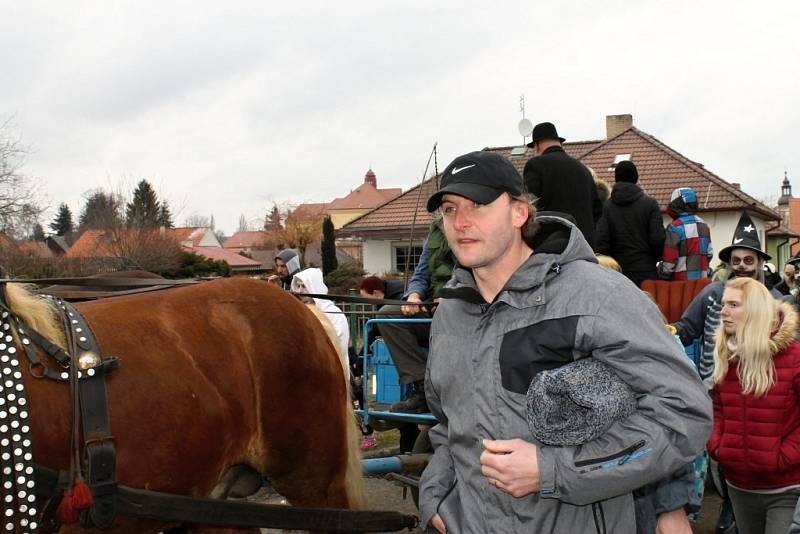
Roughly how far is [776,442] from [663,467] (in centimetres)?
209

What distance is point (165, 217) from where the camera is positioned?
28531mm

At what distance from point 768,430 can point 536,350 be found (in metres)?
2.19

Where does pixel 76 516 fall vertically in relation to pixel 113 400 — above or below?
below

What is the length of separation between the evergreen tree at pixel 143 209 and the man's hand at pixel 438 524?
2466 centimetres

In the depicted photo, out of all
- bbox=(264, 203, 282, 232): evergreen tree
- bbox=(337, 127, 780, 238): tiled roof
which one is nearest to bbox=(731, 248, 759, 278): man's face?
bbox=(337, 127, 780, 238): tiled roof

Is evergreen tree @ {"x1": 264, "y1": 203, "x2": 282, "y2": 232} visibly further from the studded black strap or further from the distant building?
the studded black strap

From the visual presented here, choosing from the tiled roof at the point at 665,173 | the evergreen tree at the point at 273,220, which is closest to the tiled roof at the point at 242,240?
the evergreen tree at the point at 273,220

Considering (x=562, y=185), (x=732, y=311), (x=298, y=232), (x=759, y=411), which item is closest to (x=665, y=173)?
Result: (x=562, y=185)

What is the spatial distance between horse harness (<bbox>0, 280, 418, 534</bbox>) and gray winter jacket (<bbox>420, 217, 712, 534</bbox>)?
108 cm

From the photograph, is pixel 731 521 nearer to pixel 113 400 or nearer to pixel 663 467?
pixel 663 467

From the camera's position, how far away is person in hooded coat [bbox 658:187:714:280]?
16.1ft

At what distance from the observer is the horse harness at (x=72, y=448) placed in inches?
83.1

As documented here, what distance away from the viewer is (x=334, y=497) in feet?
10.4

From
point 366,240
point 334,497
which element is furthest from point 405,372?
point 366,240
